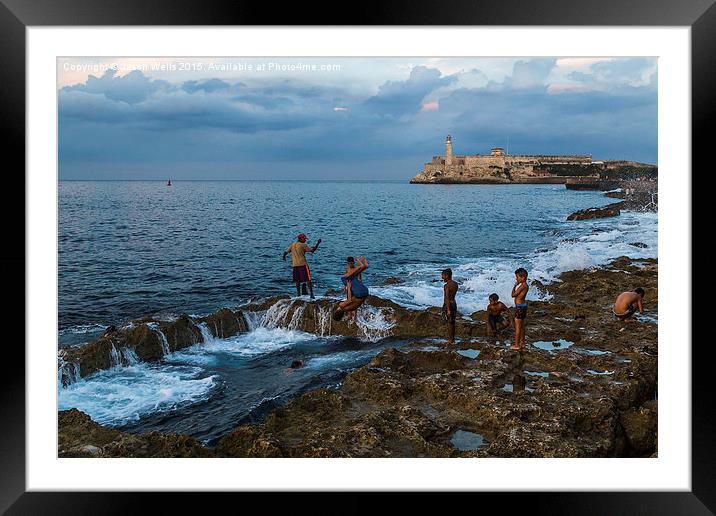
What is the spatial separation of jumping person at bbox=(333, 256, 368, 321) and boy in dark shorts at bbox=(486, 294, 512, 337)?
202 cm

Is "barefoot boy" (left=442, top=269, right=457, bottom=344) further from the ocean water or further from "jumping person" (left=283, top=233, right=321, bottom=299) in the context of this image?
"jumping person" (left=283, top=233, right=321, bottom=299)

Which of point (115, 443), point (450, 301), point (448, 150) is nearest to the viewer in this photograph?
point (115, 443)

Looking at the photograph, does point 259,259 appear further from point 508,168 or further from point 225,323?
point 508,168

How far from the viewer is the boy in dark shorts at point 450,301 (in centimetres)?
778

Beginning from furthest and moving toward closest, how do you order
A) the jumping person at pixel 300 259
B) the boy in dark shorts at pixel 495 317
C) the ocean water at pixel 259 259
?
1. the jumping person at pixel 300 259
2. the boy in dark shorts at pixel 495 317
3. the ocean water at pixel 259 259

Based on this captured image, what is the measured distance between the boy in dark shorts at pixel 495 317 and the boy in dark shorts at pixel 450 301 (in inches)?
25.4

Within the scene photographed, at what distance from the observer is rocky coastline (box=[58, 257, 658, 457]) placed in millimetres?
5711

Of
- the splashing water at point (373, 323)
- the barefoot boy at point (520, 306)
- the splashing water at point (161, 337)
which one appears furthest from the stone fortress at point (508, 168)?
the splashing water at point (161, 337)

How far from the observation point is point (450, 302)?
7930 millimetres

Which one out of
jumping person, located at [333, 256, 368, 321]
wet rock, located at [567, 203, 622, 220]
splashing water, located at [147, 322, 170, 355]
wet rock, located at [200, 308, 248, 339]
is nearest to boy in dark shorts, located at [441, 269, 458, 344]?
jumping person, located at [333, 256, 368, 321]

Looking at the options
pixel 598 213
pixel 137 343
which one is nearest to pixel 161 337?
pixel 137 343
